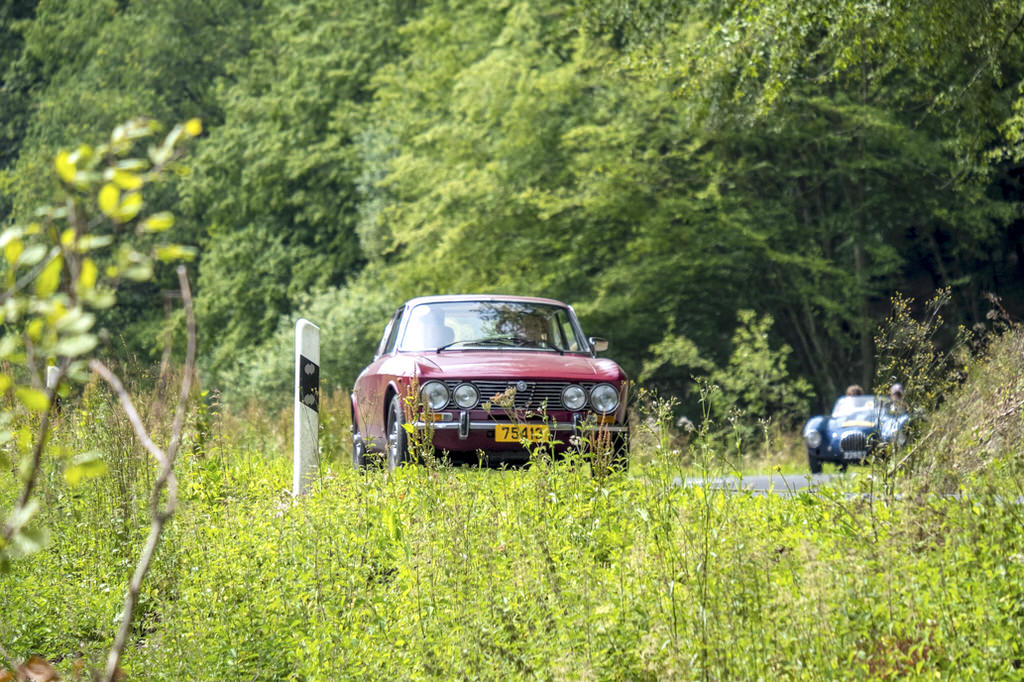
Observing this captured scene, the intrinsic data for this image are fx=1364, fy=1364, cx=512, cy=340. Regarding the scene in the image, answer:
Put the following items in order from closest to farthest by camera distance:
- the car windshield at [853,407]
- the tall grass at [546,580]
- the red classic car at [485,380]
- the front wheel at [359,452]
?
the tall grass at [546,580], the front wheel at [359,452], the red classic car at [485,380], the car windshield at [853,407]

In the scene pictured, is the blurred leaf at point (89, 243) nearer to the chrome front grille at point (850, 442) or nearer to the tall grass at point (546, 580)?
the tall grass at point (546, 580)

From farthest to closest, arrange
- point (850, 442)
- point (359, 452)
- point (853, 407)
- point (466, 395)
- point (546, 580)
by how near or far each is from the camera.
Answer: point (853, 407), point (850, 442), point (359, 452), point (466, 395), point (546, 580)

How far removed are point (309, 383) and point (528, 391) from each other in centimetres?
213

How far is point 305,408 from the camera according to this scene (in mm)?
8930

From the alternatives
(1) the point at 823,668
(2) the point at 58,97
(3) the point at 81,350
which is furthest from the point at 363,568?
(2) the point at 58,97

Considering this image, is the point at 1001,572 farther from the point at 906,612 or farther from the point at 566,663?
the point at 566,663

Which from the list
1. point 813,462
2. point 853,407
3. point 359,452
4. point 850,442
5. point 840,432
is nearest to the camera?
point 359,452

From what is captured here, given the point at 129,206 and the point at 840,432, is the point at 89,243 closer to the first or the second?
the point at 129,206

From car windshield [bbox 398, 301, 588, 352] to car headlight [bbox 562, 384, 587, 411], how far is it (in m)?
0.93

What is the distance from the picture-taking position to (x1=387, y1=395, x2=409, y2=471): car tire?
9852mm

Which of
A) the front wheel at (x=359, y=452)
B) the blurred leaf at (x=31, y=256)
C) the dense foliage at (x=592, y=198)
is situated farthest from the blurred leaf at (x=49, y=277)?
the dense foliage at (x=592, y=198)

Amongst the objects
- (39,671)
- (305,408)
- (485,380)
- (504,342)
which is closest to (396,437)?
(485,380)

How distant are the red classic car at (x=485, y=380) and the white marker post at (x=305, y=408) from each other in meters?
0.71

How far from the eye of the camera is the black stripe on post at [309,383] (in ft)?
29.5
